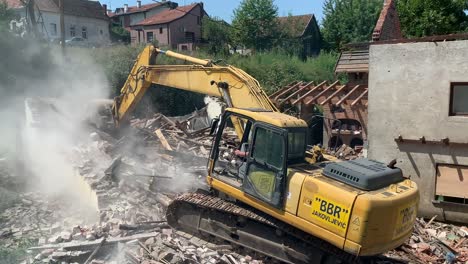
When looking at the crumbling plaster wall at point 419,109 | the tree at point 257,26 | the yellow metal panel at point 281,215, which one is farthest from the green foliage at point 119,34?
the yellow metal panel at point 281,215

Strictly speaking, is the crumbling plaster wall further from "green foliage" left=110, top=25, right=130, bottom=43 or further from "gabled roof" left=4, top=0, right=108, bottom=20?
"green foliage" left=110, top=25, right=130, bottom=43

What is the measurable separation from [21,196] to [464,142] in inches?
440

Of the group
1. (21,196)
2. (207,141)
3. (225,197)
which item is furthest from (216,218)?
(207,141)

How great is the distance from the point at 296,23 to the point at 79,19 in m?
21.5

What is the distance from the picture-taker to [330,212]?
6438mm

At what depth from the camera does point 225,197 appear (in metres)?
8.45

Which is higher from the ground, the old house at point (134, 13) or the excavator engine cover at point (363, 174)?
the old house at point (134, 13)

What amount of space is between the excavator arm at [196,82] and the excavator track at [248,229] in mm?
2137

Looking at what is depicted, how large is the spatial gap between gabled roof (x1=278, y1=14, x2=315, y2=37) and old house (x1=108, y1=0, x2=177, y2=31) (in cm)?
1595

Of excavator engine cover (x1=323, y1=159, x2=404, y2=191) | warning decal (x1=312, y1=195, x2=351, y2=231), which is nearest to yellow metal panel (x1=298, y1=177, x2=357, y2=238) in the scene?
warning decal (x1=312, y1=195, x2=351, y2=231)

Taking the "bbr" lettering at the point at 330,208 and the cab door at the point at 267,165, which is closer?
the "bbr" lettering at the point at 330,208

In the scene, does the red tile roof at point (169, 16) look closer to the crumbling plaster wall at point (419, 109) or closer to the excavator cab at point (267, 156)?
the crumbling plaster wall at point (419, 109)

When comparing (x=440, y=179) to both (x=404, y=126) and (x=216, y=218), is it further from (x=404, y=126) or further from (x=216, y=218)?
(x=216, y=218)

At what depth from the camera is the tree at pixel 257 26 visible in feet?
126
